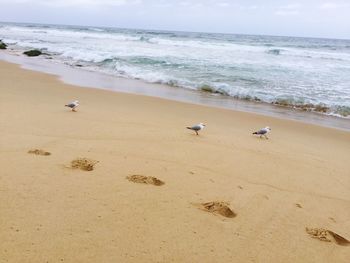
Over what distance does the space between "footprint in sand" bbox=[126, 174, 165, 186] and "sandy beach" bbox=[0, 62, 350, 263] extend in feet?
0.22

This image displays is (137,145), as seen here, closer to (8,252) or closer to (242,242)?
(242,242)

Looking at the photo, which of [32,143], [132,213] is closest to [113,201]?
[132,213]

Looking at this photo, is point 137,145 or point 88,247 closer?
point 88,247

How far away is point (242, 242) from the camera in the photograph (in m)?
3.33

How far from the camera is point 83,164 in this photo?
4676mm

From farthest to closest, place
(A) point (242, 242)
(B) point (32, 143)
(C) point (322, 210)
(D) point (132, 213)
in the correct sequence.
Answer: (B) point (32, 143) → (C) point (322, 210) → (D) point (132, 213) → (A) point (242, 242)

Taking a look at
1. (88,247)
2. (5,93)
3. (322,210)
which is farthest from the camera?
(5,93)

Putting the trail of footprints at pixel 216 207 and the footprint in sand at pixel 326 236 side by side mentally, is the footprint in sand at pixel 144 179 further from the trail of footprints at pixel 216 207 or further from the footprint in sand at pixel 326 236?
the footprint in sand at pixel 326 236

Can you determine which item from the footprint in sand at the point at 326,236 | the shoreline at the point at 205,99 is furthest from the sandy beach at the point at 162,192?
the shoreline at the point at 205,99

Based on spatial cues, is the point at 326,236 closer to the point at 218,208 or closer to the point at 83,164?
the point at 218,208

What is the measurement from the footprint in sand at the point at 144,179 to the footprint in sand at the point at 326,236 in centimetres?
159

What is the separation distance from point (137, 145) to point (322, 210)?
2644 mm

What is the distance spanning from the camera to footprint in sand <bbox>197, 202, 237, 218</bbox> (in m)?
3.83

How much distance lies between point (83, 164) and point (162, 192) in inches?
43.9
